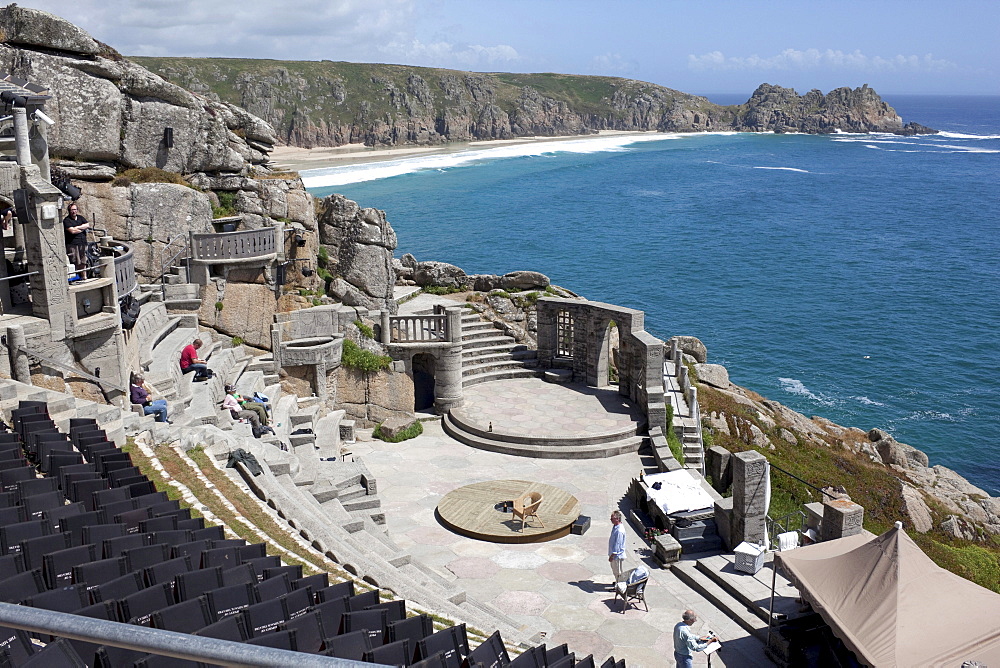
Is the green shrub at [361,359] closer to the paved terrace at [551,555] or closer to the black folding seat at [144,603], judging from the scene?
the paved terrace at [551,555]

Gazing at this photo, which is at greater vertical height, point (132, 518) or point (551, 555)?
point (132, 518)

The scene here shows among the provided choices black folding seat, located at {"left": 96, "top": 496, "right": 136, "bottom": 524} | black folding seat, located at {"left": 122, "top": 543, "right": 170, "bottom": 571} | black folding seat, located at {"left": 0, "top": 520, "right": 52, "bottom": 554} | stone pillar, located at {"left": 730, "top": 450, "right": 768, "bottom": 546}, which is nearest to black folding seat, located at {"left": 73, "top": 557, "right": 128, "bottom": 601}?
black folding seat, located at {"left": 122, "top": 543, "right": 170, "bottom": 571}

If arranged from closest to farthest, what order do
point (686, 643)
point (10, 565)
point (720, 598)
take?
point (10, 565)
point (686, 643)
point (720, 598)

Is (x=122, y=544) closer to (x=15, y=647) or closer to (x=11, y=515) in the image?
(x=11, y=515)

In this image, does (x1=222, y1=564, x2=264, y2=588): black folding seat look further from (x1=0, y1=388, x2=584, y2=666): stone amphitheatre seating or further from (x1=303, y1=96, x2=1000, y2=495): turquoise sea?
(x1=303, y1=96, x2=1000, y2=495): turquoise sea

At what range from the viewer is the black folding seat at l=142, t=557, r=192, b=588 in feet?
31.2

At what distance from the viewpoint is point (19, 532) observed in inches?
403

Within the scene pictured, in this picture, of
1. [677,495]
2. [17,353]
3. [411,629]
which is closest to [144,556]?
[411,629]

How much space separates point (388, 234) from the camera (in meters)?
34.6

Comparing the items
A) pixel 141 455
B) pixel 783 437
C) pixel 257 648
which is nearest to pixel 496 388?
pixel 783 437

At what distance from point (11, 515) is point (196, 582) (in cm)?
327

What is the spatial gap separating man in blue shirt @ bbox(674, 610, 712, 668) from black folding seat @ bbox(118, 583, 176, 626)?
8049 millimetres

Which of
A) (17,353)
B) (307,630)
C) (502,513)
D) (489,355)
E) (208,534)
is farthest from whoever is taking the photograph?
(489,355)

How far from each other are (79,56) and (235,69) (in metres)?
146
